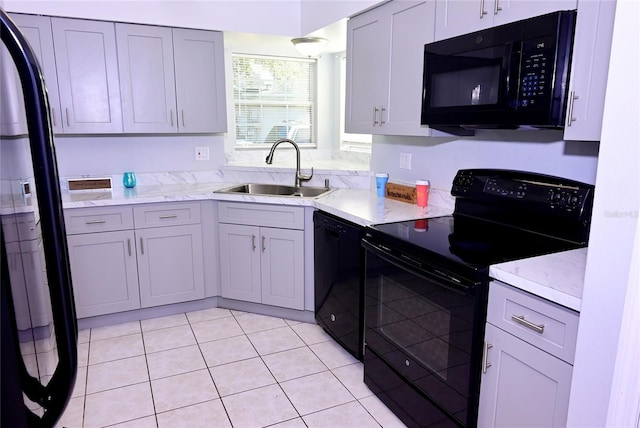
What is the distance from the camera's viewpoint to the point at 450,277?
5.16 ft

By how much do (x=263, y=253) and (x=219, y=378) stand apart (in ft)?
2.95

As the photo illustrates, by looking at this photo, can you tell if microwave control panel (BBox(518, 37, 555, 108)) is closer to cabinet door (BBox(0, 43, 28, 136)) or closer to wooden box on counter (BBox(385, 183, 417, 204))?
wooden box on counter (BBox(385, 183, 417, 204))

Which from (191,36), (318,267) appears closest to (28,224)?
(318,267)

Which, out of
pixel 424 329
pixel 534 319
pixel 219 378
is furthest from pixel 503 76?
pixel 219 378

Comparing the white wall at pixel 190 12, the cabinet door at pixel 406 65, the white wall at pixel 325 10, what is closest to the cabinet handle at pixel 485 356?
the cabinet door at pixel 406 65

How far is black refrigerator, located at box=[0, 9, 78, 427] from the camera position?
2.05 feet

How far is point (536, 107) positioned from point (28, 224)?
162cm

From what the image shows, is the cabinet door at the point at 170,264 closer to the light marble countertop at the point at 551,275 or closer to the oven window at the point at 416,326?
the oven window at the point at 416,326

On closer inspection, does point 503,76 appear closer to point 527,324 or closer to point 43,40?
point 527,324

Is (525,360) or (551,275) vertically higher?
(551,275)

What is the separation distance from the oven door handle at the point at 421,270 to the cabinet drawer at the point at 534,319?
12 centimetres

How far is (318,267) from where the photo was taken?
2789 millimetres

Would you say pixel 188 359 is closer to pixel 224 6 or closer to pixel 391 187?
pixel 391 187

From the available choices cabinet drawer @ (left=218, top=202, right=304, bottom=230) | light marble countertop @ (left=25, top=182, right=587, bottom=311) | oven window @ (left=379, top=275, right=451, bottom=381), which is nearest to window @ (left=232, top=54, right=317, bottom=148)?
light marble countertop @ (left=25, top=182, right=587, bottom=311)
